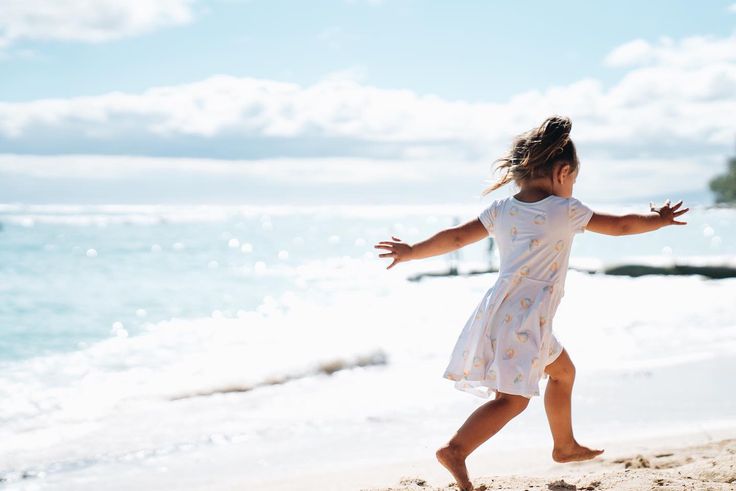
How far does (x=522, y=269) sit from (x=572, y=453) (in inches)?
42.4

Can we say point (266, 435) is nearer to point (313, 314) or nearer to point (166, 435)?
point (166, 435)

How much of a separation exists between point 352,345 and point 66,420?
495 centimetres

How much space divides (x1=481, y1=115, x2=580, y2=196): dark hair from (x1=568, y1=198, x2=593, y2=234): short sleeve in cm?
20

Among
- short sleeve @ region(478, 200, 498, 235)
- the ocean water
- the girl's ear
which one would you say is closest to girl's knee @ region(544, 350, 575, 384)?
short sleeve @ region(478, 200, 498, 235)

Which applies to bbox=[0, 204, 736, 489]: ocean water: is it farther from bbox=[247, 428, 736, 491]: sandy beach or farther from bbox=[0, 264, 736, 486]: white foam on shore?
bbox=[247, 428, 736, 491]: sandy beach

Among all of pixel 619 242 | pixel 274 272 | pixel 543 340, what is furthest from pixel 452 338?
pixel 619 242

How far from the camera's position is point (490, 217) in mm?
3838

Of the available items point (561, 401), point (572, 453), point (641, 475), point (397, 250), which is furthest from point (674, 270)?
point (397, 250)

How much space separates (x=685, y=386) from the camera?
7.86 meters

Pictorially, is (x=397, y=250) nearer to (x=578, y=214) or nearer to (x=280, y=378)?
(x=578, y=214)

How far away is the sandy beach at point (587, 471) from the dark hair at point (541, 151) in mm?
1616

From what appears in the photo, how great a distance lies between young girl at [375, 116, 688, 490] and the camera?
143 inches

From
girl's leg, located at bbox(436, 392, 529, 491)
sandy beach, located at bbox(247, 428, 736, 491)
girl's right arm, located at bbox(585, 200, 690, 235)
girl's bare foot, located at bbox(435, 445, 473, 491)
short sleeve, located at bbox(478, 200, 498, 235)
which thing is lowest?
sandy beach, located at bbox(247, 428, 736, 491)

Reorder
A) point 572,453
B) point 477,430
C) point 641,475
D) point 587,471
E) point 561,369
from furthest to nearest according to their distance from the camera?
1. point 587,471
2. point 641,475
3. point 572,453
4. point 561,369
5. point 477,430
